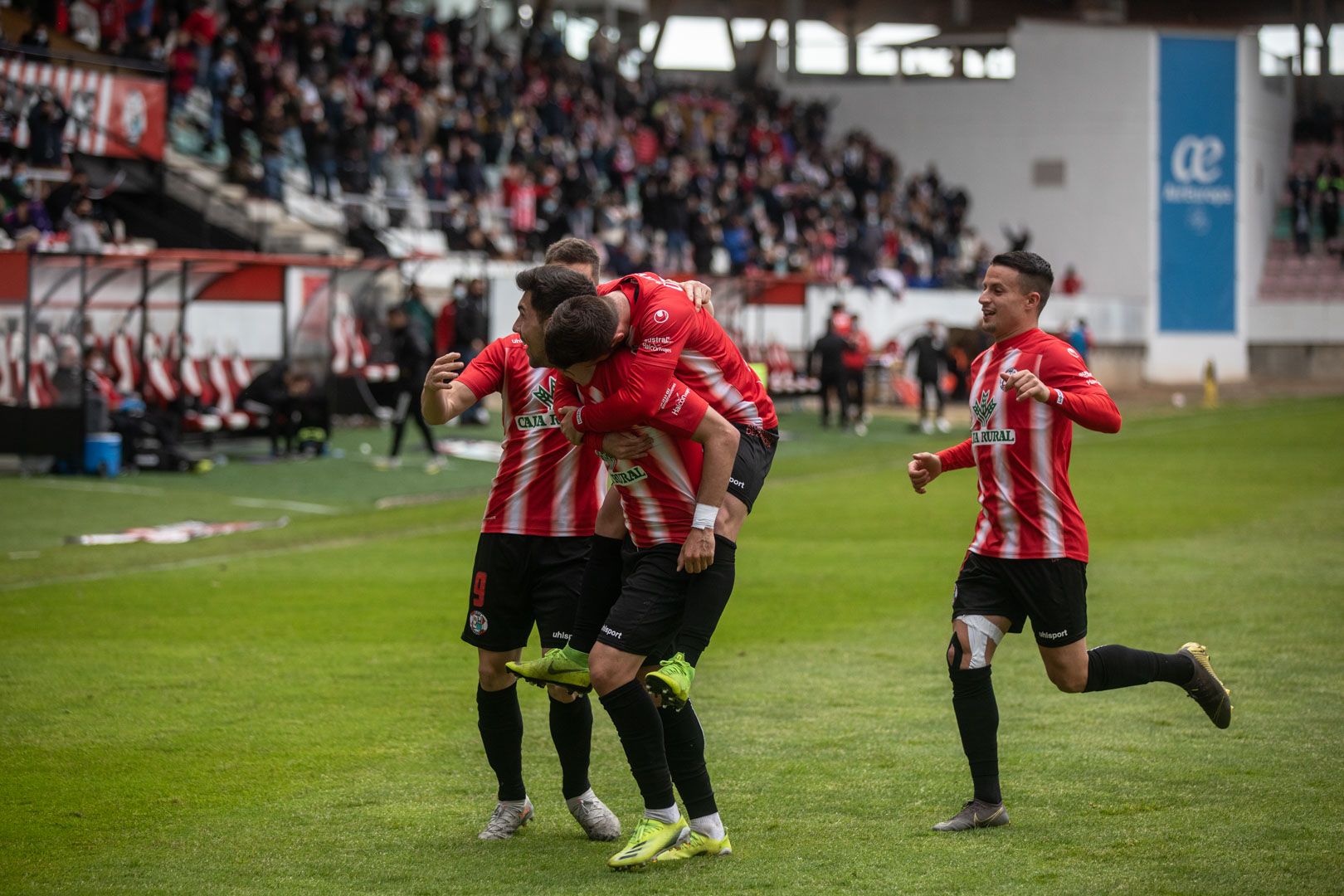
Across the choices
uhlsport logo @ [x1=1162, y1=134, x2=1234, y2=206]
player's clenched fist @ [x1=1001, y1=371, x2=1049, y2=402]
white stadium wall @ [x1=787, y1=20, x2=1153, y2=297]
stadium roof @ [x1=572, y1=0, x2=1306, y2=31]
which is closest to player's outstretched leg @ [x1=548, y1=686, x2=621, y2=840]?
player's clenched fist @ [x1=1001, y1=371, x2=1049, y2=402]

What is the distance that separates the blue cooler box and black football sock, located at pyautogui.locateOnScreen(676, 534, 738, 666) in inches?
605

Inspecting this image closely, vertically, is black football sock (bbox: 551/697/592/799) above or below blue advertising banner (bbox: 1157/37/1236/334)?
below

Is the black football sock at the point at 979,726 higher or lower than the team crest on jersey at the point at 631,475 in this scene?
lower

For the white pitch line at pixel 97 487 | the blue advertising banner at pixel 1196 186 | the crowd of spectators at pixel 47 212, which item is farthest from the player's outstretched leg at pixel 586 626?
the blue advertising banner at pixel 1196 186

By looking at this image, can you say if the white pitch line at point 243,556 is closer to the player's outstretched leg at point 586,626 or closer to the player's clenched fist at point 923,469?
the player's outstretched leg at point 586,626

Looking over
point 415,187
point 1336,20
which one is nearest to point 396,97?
point 415,187

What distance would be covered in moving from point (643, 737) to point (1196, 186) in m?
47.8

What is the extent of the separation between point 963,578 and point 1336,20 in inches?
2346

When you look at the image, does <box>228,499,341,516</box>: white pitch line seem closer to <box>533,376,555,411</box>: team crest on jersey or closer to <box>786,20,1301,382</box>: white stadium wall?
<box>533,376,555,411</box>: team crest on jersey

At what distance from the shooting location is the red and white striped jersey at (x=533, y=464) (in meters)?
6.09

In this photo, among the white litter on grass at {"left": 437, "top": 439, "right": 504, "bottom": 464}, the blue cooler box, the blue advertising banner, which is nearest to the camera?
the blue cooler box

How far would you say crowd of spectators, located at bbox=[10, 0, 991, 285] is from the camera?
2952 centimetres

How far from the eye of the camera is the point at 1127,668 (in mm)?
6277

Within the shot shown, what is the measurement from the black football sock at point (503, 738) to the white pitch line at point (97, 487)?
12.7 meters
